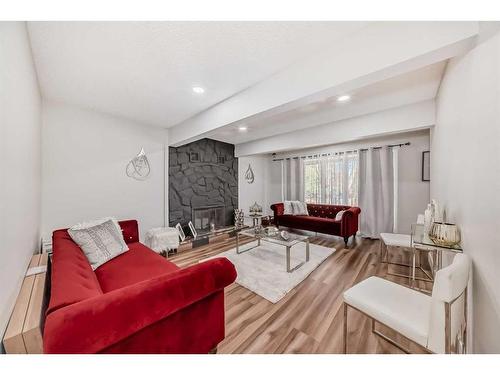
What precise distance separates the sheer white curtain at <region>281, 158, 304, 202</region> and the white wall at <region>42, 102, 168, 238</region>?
11.0ft

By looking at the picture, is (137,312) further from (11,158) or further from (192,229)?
(192,229)

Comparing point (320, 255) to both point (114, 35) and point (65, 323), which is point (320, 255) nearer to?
point (65, 323)

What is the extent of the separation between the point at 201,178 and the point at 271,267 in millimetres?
2488

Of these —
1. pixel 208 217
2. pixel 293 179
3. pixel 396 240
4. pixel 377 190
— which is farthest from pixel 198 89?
pixel 377 190

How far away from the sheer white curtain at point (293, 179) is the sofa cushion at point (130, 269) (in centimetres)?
393

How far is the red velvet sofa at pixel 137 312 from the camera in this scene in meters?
0.64

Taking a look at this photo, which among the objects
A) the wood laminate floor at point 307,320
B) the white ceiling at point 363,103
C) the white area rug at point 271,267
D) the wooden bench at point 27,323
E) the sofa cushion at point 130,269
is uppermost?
the white ceiling at point 363,103

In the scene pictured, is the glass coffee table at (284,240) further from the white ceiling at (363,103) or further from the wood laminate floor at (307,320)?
the white ceiling at (363,103)

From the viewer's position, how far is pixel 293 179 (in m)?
5.12

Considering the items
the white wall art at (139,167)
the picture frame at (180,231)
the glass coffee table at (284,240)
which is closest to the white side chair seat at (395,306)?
the glass coffee table at (284,240)

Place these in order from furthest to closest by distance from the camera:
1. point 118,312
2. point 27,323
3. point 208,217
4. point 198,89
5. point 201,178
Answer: point 208,217 → point 201,178 → point 198,89 → point 27,323 → point 118,312
